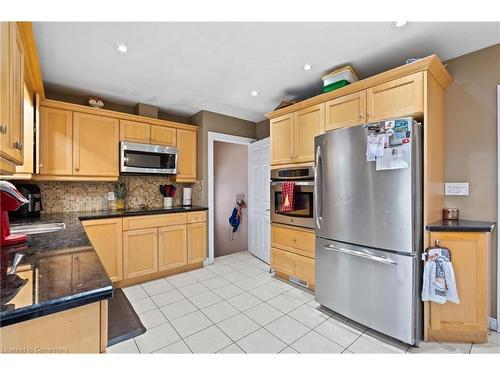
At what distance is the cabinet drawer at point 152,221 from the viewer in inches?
108

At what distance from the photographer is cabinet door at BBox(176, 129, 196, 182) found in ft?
11.2

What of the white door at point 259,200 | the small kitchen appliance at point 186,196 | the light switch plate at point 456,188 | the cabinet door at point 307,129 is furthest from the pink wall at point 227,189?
the light switch plate at point 456,188

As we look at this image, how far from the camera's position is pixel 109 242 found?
2607 millimetres

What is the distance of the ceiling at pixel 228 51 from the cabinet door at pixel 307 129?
0.36 metres

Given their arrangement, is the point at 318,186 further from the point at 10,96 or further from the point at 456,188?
the point at 10,96

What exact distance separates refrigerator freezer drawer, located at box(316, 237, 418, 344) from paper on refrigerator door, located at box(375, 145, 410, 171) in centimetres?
66

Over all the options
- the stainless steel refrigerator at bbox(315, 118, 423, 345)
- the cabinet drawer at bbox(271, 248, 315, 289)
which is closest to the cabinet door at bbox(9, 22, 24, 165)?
the stainless steel refrigerator at bbox(315, 118, 423, 345)

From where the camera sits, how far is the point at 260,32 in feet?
5.63

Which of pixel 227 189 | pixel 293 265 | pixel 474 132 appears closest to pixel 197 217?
pixel 227 189

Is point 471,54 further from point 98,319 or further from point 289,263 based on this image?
point 98,319

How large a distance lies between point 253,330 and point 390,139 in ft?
6.13

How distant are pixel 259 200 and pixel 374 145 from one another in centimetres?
217
